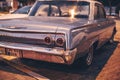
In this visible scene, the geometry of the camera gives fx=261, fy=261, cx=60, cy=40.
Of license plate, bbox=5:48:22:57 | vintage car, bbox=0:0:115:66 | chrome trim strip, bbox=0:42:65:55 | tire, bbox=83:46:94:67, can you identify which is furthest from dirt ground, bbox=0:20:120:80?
chrome trim strip, bbox=0:42:65:55

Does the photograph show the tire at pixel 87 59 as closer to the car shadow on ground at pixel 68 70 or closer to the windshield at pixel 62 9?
the car shadow on ground at pixel 68 70

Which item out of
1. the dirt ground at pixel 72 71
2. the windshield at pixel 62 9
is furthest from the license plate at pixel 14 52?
the windshield at pixel 62 9

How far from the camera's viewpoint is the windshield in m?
6.55

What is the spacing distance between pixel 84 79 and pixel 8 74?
5.56 ft

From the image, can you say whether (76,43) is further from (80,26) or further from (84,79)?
(84,79)

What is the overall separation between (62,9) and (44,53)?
6.21ft

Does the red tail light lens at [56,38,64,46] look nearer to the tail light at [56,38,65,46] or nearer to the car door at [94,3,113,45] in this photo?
the tail light at [56,38,65,46]

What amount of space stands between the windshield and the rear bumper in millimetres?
1562

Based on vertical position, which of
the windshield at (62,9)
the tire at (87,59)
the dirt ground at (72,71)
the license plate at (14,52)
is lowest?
the dirt ground at (72,71)

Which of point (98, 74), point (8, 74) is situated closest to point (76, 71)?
point (98, 74)

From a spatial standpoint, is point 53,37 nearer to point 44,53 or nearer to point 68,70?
point 44,53

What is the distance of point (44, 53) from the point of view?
5.18 meters

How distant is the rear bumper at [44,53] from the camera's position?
200 inches

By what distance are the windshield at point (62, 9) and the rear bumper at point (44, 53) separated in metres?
1.56
